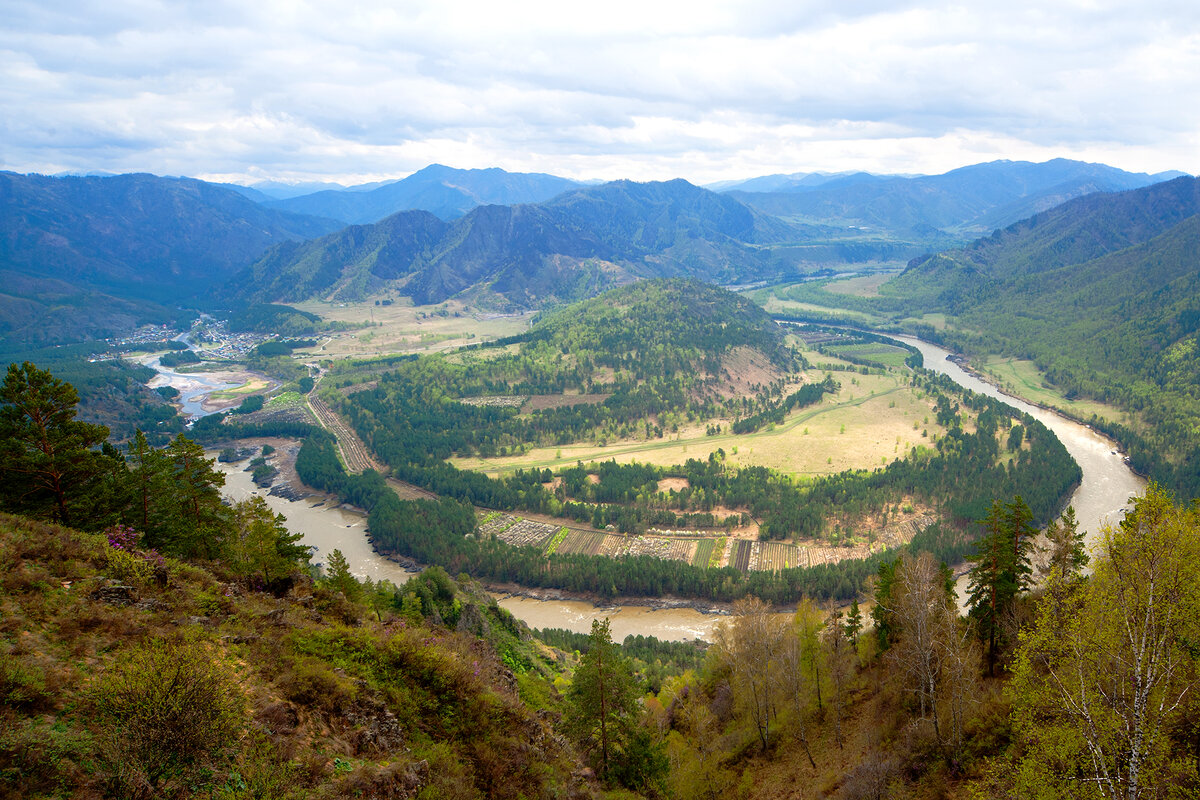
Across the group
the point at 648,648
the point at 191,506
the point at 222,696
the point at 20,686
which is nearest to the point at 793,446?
the point at 648,648

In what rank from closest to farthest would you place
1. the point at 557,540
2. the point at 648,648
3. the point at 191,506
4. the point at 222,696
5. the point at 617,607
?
the point at 222,696 < the point at 191,506 < the point at 648,648 < the point at 617,607 < the point at 557,540

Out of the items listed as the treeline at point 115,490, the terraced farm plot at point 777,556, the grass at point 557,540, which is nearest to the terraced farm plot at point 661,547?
the terraced farm plot at point 777,556

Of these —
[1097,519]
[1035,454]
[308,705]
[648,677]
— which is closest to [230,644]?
[308,705]

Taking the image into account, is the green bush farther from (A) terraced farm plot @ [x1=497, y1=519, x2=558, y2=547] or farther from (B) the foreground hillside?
Result: (A) terraced farm plot @ [x1=497, y1=519, x2=558, y2=547]

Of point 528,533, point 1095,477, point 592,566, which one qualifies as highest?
point 1095,477

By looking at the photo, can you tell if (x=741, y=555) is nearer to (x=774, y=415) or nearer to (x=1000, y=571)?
(x=1000, y=571)

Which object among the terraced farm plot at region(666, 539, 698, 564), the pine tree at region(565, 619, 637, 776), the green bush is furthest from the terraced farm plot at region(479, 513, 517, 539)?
the green bush

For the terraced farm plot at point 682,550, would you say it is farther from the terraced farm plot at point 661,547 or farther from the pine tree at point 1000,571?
the pine tree at point 1000,571
